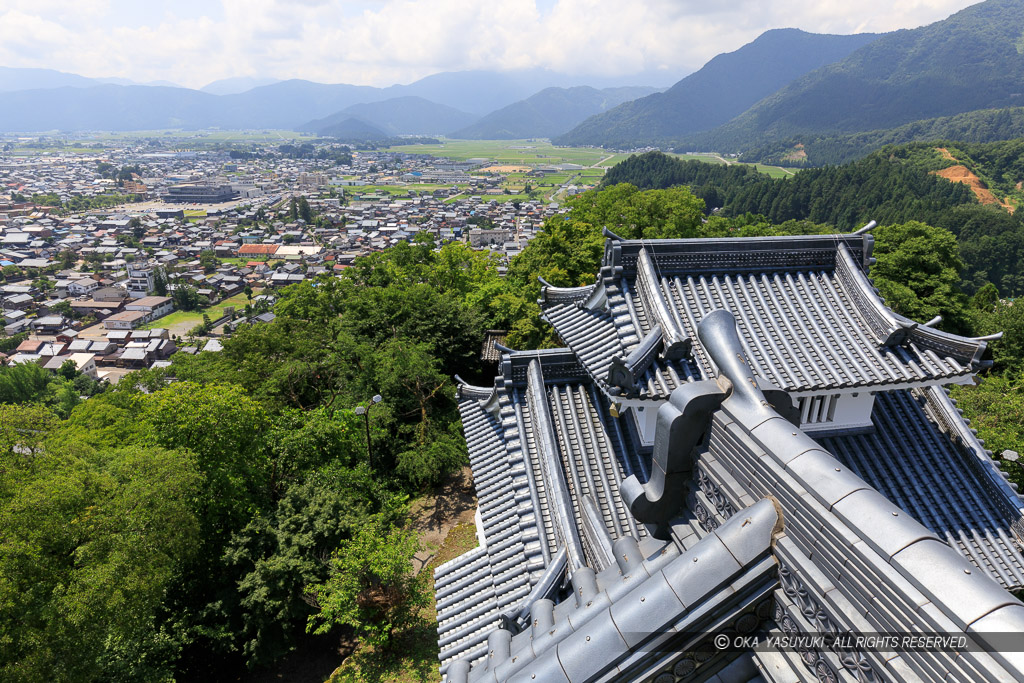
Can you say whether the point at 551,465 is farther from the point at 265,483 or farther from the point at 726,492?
the point at 265,483

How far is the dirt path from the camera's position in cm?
1769

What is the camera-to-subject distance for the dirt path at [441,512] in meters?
17.7

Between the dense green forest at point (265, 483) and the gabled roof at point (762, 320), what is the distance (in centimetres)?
896

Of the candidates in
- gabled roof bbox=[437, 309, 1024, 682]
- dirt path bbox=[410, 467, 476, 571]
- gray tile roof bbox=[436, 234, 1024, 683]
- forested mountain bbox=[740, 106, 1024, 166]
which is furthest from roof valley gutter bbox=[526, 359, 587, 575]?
forested mountain bbox=[740, 106, 1024, 166]

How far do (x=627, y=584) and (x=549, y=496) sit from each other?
5294 millimetres

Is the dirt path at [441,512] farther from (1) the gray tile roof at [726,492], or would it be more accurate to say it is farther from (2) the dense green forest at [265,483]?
(1) the gray tile roof at [726,492]

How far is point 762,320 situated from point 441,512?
554 inches

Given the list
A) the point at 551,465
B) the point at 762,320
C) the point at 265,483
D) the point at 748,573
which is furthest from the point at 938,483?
the point at 265,483

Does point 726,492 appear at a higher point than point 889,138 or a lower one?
lower

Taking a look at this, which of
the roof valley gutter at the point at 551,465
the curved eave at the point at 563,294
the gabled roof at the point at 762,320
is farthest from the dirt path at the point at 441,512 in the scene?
the gabled roof at the point at 762,320

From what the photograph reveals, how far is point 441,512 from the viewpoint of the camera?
1927cm

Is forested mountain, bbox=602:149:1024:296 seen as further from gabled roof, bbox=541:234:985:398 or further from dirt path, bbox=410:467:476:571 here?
gabled roof, bbox=541:234:985:398

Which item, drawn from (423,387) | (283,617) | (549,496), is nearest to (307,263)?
(423,387)

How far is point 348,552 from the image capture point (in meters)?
13.6
